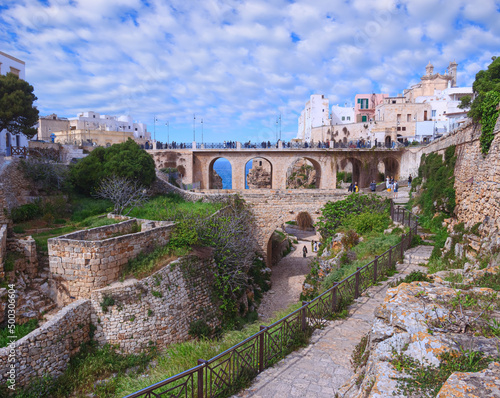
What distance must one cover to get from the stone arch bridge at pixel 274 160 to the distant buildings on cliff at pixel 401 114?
7495 millimetres

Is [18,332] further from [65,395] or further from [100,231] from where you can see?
[100,231]

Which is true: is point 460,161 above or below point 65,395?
above

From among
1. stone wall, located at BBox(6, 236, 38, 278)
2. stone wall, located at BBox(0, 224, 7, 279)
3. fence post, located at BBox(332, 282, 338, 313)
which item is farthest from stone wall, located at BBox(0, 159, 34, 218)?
fence post, located at BBox(332, 282, 338, 313)

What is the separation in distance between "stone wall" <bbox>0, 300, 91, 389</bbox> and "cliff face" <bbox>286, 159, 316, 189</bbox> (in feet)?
122

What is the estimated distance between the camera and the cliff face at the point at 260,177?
51.0 meters

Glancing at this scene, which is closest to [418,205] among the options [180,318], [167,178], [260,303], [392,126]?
[260,303]

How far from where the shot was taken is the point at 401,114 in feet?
135

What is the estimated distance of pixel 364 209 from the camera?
20016 mm

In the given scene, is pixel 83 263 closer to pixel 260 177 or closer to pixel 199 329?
pixel 199 329

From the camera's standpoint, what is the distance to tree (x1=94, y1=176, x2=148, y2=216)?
62.2ft

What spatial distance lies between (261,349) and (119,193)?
50.9 feet

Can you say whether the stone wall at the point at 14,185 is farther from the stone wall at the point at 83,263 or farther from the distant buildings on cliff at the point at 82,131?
the distant buildings on cliff at the point at 82,131

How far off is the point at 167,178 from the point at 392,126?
28.5 m

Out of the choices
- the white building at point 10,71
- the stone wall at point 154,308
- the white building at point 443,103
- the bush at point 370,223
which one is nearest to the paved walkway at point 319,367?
the stone wall at point 154,308
